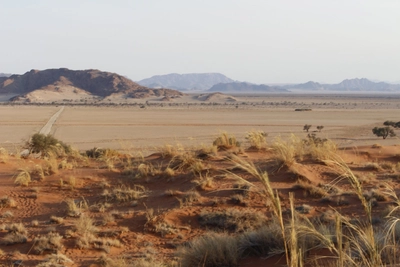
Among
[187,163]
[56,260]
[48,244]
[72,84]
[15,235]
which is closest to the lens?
[56,260]

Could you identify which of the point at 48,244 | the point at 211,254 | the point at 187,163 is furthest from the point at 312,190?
the point at 48,244

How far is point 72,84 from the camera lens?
171 meters

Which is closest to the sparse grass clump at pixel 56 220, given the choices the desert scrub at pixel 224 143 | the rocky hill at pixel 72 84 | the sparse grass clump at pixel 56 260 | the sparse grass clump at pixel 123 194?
the sparse grass clump at pixel 123 194

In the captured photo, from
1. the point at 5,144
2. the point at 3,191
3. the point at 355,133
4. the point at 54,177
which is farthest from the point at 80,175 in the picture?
the point at 355,133

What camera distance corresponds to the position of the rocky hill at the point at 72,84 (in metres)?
153

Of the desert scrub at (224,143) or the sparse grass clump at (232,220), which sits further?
the desert scrub at (224,143)

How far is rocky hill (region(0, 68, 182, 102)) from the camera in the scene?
503 feet

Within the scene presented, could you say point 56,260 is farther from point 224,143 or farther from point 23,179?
point 224,143

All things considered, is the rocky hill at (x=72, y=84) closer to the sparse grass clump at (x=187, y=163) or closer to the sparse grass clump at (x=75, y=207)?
the sparse grass clump at (x=187, y=163)

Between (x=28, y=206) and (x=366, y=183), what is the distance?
8573 millimetres

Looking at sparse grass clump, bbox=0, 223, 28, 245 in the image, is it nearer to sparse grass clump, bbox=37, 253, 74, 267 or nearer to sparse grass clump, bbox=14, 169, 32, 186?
sparse grass clump, bbox=37, 253, 74, 267

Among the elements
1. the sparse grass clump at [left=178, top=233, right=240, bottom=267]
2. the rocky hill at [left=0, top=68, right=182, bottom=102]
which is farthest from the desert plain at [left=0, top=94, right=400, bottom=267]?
the rocky hill at [left=0, top=68, right=182, bottom=102]

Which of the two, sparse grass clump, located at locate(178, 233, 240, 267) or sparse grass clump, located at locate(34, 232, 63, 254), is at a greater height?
sparse grass clump, located at locate(178, 233, 240, 267)

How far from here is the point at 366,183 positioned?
40.3ft
